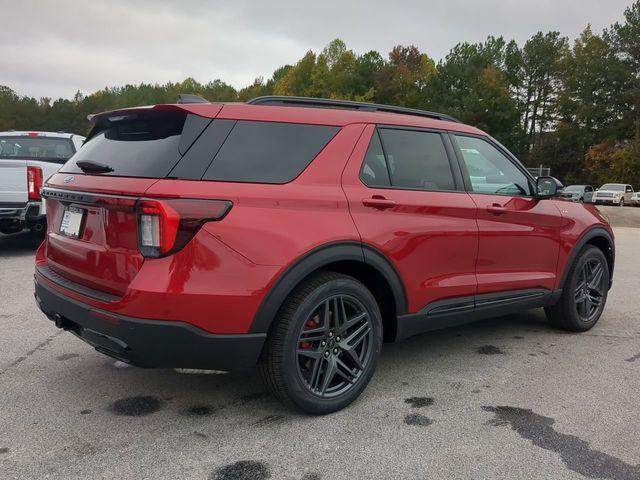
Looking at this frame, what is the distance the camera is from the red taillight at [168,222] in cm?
258

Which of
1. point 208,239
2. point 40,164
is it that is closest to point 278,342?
point 208,239

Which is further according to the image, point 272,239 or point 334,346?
point 334,346

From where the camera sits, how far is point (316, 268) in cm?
294

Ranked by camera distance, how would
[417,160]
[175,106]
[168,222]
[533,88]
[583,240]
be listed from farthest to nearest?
[533,88] → [583,240] → [417,160] → [175,106] → [168,222]

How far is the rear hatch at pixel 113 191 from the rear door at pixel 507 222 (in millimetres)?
2049

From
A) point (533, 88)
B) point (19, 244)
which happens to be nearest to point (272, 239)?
point (19, 244)

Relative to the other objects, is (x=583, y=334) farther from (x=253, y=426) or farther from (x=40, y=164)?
(x=40, y=164)

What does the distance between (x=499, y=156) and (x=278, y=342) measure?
2443 mm

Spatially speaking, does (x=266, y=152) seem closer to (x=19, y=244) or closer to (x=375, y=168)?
(x=375, y=168)

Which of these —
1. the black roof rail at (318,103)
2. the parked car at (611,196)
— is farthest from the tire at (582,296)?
the parked car at (611,196)

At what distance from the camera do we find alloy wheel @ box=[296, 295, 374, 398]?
3.04 m

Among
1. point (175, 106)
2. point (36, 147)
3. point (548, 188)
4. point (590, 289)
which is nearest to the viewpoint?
point (175, 106)

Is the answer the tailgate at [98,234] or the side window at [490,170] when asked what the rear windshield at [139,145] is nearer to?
the tailgate at [98,234]

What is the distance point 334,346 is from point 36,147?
8127 millimetres
